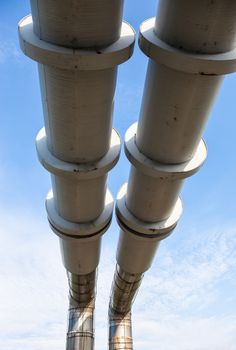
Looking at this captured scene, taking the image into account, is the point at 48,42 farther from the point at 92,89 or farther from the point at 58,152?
the point at 58,152

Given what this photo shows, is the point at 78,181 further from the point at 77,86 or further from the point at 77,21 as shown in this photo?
the point at 77,21

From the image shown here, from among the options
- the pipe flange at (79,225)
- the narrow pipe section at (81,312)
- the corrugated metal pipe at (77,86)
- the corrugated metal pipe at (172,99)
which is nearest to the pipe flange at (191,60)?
the corrugated metal pipe at (172,99)

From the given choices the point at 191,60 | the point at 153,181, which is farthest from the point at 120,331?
the point at 191,60

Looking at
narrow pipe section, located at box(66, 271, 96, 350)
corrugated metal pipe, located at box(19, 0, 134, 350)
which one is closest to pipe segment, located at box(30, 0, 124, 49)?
corrugated metal pipe, located at box(19, 0, 134, 350)

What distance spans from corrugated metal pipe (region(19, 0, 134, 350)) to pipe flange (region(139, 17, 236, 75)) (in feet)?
0.70

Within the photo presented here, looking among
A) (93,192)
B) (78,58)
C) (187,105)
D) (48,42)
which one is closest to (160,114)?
(187,105)

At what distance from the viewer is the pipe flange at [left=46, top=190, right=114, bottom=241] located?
4.56m

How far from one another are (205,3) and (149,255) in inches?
170

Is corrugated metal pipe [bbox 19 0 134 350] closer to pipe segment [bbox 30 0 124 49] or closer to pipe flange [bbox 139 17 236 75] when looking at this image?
pipe segment [bbox 30 0 124 49]

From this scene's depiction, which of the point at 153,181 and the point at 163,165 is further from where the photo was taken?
the point at 153,181

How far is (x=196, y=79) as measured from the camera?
2.50 metres

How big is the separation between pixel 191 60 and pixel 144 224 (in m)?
2.73

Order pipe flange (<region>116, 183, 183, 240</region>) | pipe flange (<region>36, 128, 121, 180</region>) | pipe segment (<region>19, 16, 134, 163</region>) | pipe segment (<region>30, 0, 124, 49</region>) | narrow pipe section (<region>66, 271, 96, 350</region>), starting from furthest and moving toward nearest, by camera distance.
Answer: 1. narrow pipe section (<region>66, 271, 96, 350</region>)
2. pipe flange (<region>116, 183, 183, 240</region>)
3. pipe flange (<region>36, 128, 121, 180</region>)
4. pipe segment (<region>19, 16, 134, 163</region>)
5. pipe segment (<region>30, 0, 124, 49</region>)

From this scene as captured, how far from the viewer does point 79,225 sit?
4.60 m
